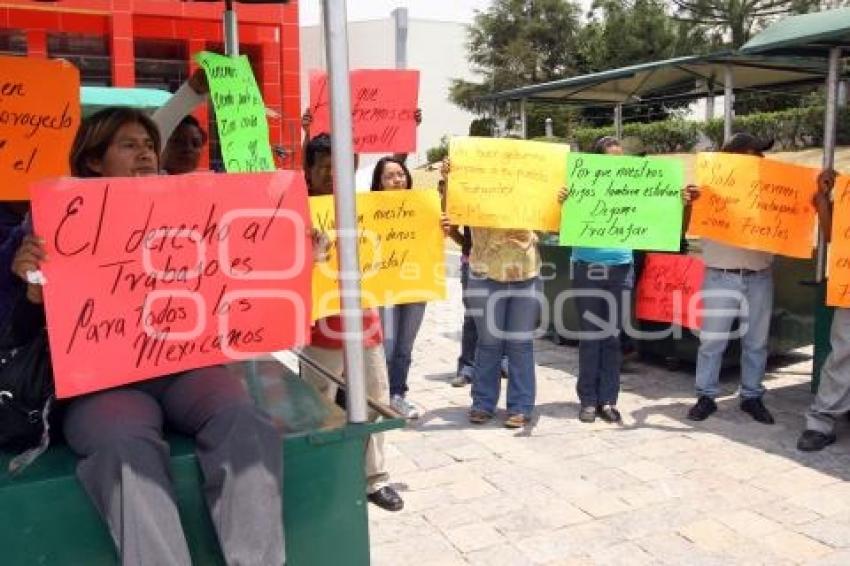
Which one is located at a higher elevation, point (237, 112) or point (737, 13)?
point (737, 13)

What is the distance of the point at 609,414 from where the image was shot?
5.11 metres

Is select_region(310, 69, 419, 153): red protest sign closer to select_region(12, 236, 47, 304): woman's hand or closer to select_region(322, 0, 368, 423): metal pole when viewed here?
select_region(322, 0, 368, 423): metal pole

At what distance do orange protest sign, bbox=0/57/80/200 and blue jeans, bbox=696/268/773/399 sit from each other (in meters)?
3.83

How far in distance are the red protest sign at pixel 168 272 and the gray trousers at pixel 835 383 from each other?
11.3 feet

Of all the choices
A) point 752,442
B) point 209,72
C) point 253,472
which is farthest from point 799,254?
point 253,472

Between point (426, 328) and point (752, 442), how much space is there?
Answer: 4407 millimetres

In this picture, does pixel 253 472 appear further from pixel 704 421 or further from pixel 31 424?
pixel 704 421

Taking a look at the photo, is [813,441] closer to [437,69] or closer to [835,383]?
[835,383]

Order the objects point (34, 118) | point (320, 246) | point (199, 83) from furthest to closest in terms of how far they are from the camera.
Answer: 1. point (199, 83)
2. point (34, 118)
3. point (320, 246)

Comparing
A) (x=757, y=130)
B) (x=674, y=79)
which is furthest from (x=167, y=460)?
(x=757, y=130)

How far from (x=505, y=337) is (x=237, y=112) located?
2323 mm

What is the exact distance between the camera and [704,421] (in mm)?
5094

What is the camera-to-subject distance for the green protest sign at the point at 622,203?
182 inches

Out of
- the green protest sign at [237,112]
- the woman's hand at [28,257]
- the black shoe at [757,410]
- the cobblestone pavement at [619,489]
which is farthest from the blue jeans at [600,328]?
the woman's hand at [28,257]
